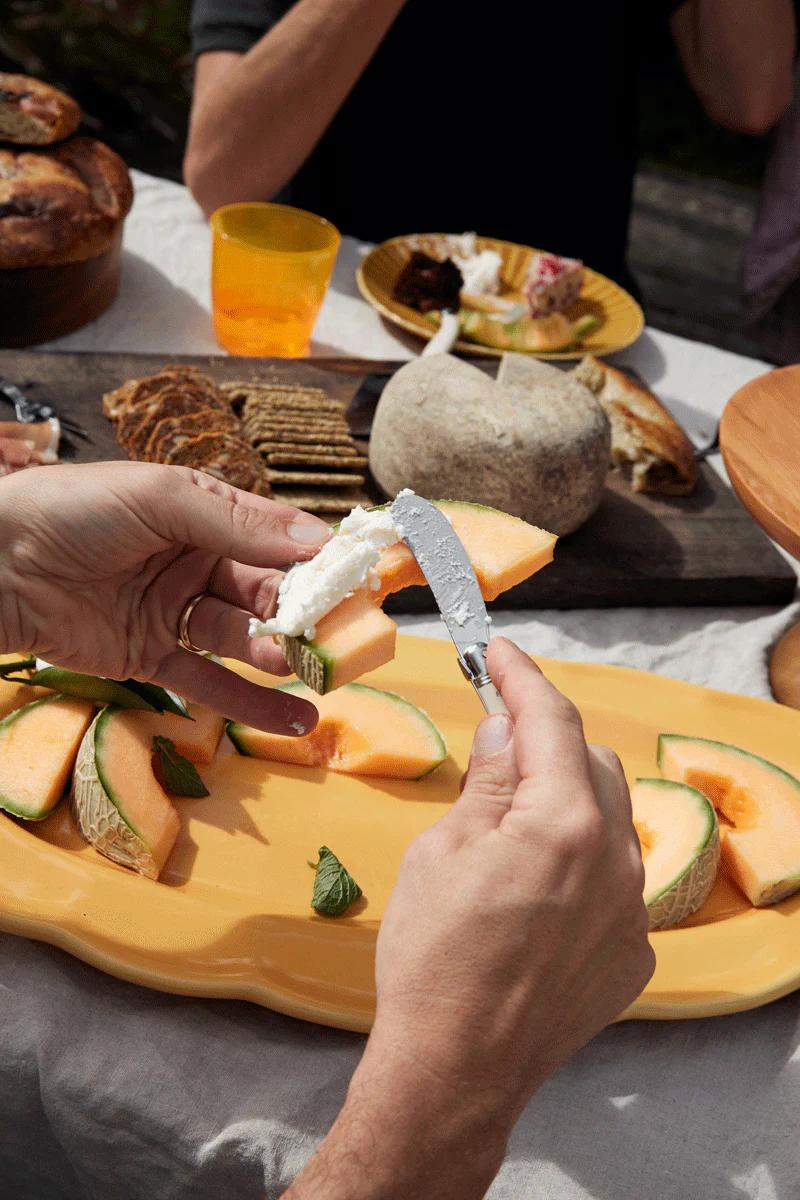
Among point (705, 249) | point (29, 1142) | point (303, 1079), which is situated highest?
point (303, 1079)

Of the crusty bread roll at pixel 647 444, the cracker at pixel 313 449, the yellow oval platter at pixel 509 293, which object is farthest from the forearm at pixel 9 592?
the yellow oval platter at pixel 509 293

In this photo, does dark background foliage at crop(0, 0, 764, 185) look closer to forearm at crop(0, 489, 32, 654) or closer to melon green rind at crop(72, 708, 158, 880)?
forearm at crop(0, 489, 32, 654)

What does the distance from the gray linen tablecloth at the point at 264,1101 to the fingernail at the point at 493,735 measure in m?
0.36

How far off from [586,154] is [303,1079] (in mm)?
2871

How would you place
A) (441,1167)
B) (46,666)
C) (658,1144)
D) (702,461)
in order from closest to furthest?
(441,1167), (658,1144), (46,666), (702,461)

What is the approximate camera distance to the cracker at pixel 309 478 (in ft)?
6.45

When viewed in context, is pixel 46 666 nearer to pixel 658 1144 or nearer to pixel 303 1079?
pixel 303 1079

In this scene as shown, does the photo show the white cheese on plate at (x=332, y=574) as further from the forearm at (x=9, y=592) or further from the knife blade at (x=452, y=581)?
the forearm at (x=9, y=592)

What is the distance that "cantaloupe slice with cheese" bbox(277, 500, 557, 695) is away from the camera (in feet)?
3.97

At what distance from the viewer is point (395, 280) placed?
2.74 metres

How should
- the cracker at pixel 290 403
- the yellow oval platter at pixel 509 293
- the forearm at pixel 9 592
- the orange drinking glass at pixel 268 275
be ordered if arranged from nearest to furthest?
the forearm at pixel 9 592 → the cracker at pixel 290 403 → the orange drinking glass at pixel 268 275 → the yellow oval platter at pixel 509 293

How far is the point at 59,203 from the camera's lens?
2248 mm

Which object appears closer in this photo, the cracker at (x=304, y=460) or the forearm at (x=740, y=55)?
the cracker at (x=304, y=460)

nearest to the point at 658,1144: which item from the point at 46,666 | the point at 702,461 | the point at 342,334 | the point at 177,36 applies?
the point at 46,666
